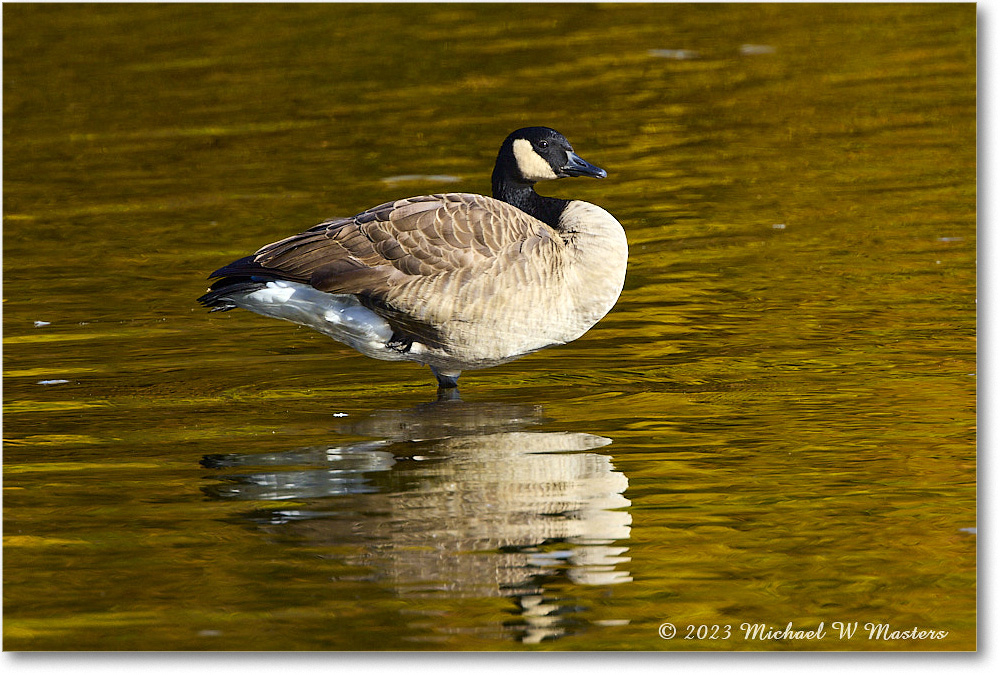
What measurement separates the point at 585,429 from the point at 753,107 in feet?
30.2

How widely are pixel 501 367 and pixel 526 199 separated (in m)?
1.26

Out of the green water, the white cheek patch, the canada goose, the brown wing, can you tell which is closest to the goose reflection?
the green water

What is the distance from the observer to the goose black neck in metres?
9.41

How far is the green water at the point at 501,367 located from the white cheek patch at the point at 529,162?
1.35m

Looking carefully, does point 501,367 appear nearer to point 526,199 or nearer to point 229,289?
point 526,199

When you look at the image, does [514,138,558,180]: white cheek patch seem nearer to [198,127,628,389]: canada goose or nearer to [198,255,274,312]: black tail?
[198,127,628,389]: canada goose

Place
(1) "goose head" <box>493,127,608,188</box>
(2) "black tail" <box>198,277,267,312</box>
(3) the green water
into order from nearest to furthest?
(3) the green water → (2) "black tail" <box>198,277,267,312</box> → (1) "goose head" <box>493,127,608,188</box>

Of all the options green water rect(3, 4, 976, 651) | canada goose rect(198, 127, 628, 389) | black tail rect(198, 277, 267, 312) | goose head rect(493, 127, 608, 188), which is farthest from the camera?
goose head rect(493, 127, 608, 188)

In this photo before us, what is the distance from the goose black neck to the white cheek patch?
131 mm

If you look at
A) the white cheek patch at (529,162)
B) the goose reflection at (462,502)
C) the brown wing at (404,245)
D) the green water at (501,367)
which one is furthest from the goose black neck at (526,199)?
the goose reflection at (462,502)

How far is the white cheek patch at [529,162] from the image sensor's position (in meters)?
9.42

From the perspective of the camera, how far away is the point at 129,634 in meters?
5.96

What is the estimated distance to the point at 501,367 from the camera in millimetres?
9945

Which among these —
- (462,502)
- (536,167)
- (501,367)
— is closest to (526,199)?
(536,167)
